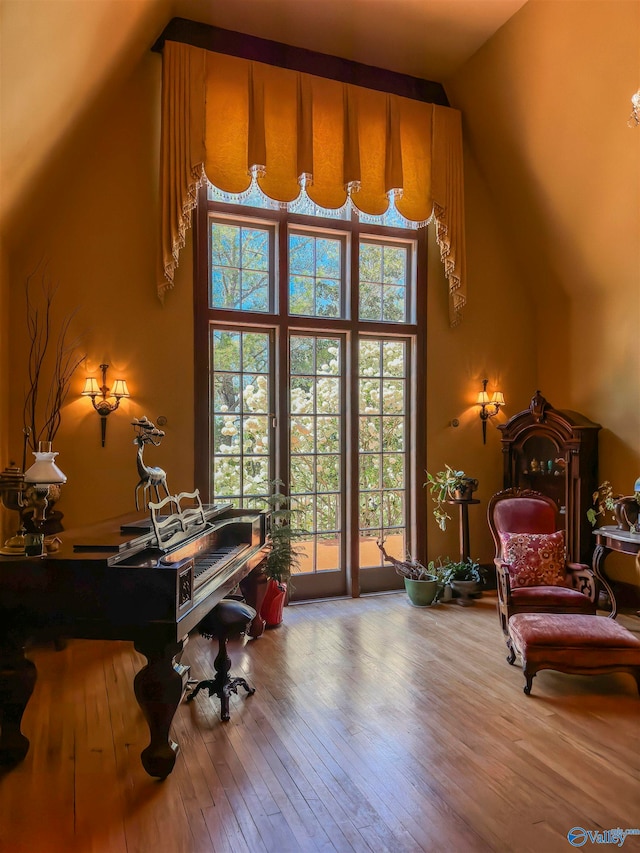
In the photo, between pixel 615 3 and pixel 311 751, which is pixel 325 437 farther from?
pixel 615 3

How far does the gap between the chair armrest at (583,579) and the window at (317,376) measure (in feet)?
5.43

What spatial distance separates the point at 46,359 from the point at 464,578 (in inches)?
167

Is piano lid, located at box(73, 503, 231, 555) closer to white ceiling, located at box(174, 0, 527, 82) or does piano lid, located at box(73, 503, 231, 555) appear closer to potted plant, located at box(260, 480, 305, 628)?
potted plant, located at box(260, 480, 305, 628)

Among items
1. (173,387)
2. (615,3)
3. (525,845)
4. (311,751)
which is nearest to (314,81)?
(615,3)

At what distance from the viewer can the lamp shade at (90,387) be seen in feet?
14.7

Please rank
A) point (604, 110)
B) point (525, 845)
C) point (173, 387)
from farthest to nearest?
1. point (173, 387)
2. point (604, 110)
3. point (525, 845)

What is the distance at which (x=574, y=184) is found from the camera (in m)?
5.07

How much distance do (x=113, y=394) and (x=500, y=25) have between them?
4.71 metres

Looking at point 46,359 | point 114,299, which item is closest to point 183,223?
point 114,299

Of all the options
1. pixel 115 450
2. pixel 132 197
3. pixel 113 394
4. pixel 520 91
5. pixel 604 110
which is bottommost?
pixel 115 450

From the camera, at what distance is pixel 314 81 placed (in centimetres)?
505

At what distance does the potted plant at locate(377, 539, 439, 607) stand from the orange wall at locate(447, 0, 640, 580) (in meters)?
1.82

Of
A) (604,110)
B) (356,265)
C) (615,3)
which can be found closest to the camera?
(615,3)

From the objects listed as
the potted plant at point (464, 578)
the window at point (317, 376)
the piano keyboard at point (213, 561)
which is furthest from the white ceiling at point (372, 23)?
the potted plant at point (464, 578)
